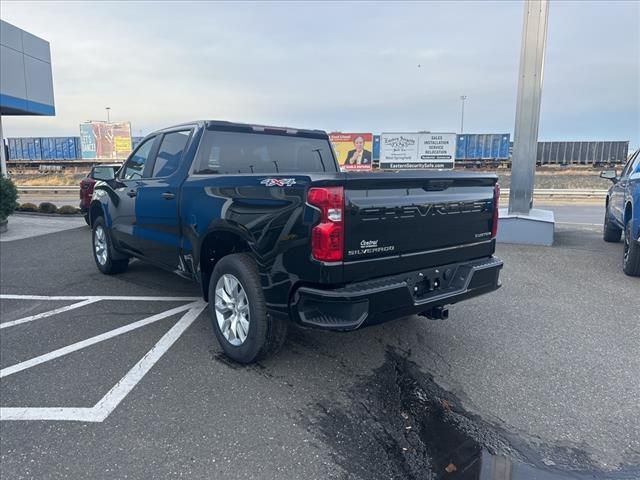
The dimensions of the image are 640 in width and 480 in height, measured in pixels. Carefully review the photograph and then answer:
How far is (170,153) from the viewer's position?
15.9 feet

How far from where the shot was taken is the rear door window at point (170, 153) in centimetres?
464

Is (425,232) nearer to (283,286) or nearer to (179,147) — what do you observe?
(283,286)

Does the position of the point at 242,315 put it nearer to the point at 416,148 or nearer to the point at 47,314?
the point at 47,314

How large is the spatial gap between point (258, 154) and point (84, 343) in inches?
93.5

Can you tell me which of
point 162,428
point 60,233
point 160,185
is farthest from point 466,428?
point 60,233

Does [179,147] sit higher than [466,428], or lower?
higher

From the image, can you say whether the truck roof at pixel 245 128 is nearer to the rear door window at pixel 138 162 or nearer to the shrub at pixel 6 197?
the rear door window at pixel 138 162

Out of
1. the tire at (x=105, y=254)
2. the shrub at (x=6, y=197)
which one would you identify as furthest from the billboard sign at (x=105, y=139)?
the tire at (x=105, y=254)

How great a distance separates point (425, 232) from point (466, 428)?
4.37ft

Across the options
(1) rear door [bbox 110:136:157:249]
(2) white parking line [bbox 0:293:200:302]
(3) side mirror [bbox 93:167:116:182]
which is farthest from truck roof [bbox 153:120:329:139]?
(2) white parking line [bbox 0:293:200:302]

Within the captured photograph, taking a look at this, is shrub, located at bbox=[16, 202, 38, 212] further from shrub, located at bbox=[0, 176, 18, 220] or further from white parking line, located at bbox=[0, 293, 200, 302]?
white parking line, located at bbox=[0, 293, 200, 302]

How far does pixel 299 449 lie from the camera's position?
2750 mm

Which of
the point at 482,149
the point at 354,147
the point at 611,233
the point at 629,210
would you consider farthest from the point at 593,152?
the point at 629,210

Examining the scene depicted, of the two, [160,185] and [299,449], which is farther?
[160,185]
